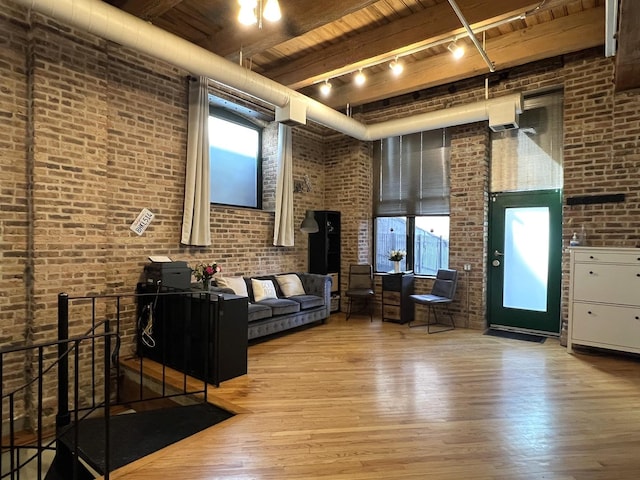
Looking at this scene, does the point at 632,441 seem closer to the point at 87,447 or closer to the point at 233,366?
the point at 233,366

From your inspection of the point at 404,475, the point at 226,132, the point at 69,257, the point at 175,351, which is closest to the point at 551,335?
the point at 404,475

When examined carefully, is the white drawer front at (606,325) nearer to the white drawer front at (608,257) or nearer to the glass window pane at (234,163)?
the white drawer front at (608,257)

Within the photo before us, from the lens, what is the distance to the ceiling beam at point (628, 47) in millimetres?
2350

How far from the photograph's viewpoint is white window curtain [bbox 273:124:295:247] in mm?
6262

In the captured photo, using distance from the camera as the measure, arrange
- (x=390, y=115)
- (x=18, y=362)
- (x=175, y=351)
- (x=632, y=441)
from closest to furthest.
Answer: (x=632, y=441) → (x=18, y=362) → (x=175, y=351) → (x=390, y=115)

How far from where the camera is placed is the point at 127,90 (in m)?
4.45

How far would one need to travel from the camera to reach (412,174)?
6777mm

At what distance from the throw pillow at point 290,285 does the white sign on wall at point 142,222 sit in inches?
86.0

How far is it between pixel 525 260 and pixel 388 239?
7.58 feet

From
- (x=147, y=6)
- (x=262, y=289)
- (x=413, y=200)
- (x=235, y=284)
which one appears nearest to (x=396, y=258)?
(x=413, y=200)

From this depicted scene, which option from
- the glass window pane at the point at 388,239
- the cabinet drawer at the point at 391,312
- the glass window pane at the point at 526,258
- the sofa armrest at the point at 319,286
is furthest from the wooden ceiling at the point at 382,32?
the cabinet drawer at the point at 391,312

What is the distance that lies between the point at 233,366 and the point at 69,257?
1956 mm

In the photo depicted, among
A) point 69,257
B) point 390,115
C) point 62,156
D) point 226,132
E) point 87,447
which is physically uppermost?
point 390,115

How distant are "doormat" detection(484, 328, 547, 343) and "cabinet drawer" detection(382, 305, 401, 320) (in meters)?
1.34
